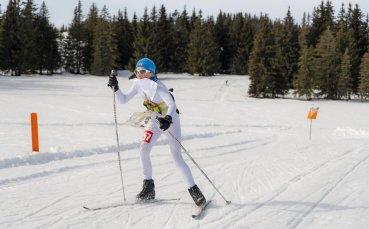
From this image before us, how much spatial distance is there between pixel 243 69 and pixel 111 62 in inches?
1146

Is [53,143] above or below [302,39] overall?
below

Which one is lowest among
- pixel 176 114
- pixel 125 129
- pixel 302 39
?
pixel 125 129

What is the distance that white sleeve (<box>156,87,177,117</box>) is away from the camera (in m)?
5.15

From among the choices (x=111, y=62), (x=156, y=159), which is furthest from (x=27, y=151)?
(x=111, y=62)

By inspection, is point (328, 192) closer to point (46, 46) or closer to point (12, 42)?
point (12, 42)

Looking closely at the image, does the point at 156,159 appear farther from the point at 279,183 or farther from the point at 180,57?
the point at 180,57

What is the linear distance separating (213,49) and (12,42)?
3028 cm

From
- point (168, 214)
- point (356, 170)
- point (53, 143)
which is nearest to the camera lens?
point (168, 214)

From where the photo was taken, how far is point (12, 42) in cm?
5284

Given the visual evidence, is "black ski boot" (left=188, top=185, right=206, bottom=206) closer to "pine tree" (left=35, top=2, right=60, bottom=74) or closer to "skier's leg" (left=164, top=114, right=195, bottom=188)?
"skier's leg" (left=164, top=114, right=195, bottom=188)

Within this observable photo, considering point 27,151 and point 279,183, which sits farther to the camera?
point 27,151

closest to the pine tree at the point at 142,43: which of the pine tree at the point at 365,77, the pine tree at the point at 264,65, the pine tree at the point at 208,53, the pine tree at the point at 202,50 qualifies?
the pine tree at the point at 202,50

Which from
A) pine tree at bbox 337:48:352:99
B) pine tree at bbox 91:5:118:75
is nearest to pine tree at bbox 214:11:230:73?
pine tree at bbox 91:5:118:75

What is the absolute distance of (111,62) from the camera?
5969cm
